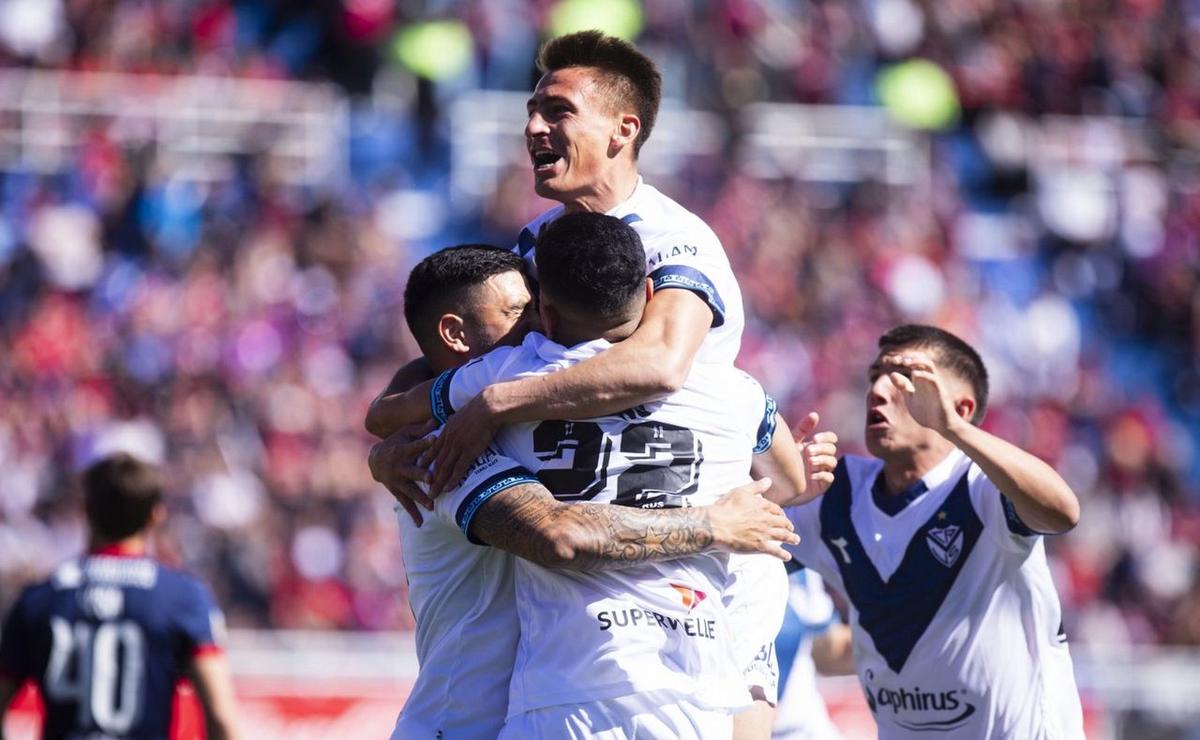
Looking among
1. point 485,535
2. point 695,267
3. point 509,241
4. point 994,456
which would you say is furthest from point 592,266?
point 509,241

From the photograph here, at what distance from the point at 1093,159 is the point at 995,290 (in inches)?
88.1

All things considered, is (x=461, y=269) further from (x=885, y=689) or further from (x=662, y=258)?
(x=885, y=689)

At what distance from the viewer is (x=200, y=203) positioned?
56.4 ft

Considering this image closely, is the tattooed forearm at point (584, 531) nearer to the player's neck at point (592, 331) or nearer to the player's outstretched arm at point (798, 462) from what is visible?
the player's neck at point (592, 331)

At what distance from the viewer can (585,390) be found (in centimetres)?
473

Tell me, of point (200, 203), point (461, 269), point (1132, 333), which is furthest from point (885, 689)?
point (1132, 333)

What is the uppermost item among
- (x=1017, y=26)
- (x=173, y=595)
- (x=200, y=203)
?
(x=1017, y=26)

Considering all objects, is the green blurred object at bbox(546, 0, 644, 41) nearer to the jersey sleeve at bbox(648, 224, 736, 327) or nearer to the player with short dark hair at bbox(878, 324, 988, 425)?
the player with short dark hair at bbox(878, 324, 988, 425)

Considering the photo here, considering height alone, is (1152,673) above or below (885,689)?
below

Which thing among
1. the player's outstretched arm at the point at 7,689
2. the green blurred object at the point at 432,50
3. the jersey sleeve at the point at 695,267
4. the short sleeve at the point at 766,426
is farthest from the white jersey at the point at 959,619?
the green blurred object at the point at 432,50

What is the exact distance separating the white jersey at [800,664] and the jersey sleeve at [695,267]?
285 centimetres

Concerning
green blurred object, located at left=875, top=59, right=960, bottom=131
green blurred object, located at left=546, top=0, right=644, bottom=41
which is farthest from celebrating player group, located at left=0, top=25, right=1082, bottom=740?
green blurred object, located at left=875, top=59, right=960, bottom=131

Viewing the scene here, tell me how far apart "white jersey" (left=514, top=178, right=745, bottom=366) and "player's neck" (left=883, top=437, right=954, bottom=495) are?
1.65 m

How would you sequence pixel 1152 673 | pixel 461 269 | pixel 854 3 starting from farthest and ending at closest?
1. pixel 854 3
2. pixel 1152 673
3. pixel 461 269
